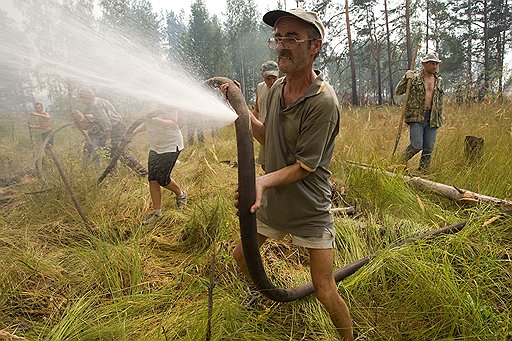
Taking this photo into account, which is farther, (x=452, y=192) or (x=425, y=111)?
(x=425, y=111)

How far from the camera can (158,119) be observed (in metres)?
3.89

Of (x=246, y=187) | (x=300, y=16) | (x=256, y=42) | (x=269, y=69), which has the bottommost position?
(x=246, y=187)

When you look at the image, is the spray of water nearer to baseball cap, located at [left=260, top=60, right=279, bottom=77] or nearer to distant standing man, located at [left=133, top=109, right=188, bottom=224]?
distant standing man, located at [left=133, top=109, right=188, bottom=224]

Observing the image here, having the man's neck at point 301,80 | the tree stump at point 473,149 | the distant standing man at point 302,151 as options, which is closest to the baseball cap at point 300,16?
the distant standing man at point 302,151

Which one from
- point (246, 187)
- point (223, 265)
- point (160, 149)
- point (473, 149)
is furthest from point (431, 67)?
point (246, 187)

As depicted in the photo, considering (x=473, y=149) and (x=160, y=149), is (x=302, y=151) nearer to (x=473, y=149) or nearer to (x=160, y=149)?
(x=160, y=149)

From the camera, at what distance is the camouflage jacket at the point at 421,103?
523cm

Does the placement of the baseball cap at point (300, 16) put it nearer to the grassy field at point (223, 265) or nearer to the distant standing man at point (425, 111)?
the grassy field at point (223, 265)

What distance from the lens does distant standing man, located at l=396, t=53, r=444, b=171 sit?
5.23m

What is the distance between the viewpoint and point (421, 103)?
17.4 ft

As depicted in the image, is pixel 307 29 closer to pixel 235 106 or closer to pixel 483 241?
pixel 235 106

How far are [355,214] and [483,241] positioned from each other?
4.33ft

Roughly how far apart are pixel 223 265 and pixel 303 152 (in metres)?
1.44

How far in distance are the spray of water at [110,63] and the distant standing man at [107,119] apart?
1955 mm
